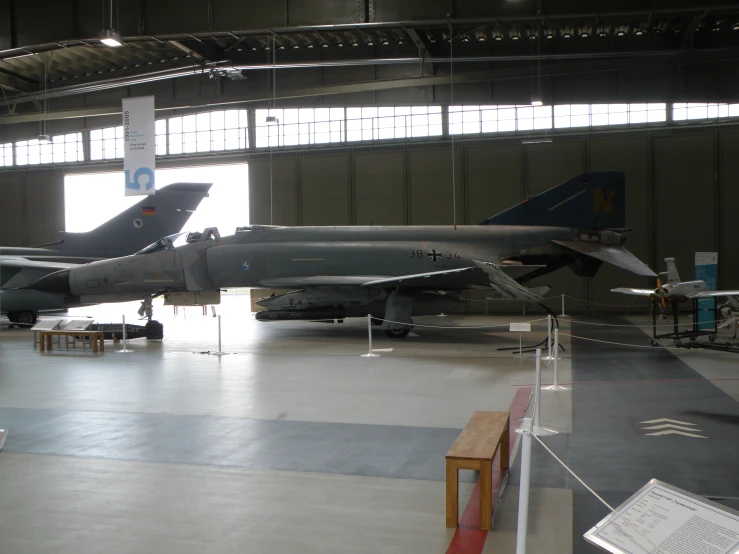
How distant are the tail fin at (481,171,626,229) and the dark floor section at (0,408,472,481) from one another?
10.6 m

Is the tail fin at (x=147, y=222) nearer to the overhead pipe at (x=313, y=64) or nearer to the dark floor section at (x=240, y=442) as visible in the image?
the overhead pipe at (x=313, y=64)

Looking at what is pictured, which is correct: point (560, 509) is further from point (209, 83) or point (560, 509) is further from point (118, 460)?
point (209, 83)

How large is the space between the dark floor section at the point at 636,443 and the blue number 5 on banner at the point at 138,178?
9.79 meters

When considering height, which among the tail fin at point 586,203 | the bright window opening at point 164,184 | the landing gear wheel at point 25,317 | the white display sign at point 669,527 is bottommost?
the landing gear wheel at point 25,317

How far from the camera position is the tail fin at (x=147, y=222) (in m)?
19.2

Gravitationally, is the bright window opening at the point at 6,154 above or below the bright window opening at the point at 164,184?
above

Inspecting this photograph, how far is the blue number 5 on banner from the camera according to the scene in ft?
45.9

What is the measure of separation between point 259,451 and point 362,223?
59.0 ft

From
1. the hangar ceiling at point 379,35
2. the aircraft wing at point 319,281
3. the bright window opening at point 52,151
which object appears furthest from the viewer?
the bright window opening at point 52,151

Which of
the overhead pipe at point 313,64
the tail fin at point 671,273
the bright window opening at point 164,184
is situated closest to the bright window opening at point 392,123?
the bright window opening at point 164,184

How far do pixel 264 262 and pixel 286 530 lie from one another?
11.5 metres

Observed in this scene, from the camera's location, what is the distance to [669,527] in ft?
8.84

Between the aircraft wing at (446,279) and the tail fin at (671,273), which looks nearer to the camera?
the aircraft wing at (446,279)

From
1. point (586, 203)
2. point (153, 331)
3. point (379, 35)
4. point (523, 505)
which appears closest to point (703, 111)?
point (586, 203)
